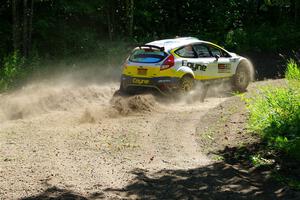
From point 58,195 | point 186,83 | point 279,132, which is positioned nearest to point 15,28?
point 186,83

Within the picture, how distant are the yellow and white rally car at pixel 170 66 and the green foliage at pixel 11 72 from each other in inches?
157

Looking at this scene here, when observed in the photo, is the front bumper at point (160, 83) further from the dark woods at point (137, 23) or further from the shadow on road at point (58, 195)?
the shadow on road at point (58, 195)

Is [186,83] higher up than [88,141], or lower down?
higher up

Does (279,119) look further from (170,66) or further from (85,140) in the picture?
(170,66)

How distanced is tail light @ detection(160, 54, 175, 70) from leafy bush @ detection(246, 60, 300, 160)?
3.15 m

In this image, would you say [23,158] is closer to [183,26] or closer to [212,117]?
[212,117]

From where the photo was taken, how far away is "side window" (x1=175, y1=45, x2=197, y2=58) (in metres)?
14.5

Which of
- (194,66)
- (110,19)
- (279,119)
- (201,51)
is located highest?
(110,19)

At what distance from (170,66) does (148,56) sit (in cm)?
70

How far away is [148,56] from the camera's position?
47.1 feet

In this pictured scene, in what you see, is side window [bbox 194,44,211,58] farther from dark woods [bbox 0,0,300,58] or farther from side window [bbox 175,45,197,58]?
dark woods [bbox 0,0,300,58]

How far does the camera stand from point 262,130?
32.3 feet

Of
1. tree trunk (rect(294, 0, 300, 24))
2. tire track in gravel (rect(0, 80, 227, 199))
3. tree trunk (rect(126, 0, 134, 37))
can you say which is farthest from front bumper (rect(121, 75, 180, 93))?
tree trunk (rect(294, 0, 300, 24))

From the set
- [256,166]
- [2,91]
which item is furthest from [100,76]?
[256,166]
